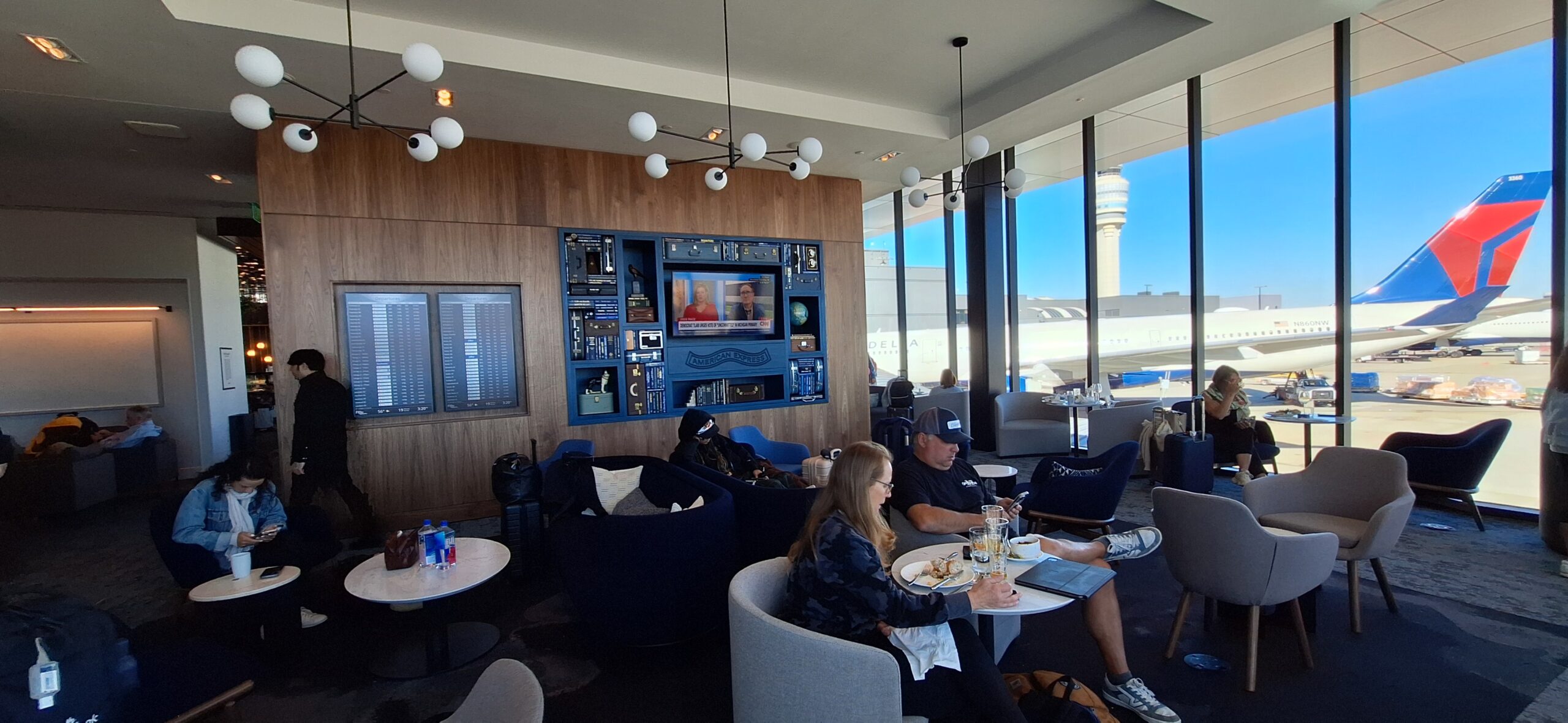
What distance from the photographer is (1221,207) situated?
20.2ft

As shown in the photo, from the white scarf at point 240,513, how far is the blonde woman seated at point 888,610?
3.11 metres

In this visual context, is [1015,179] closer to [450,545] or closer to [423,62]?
[423,62]

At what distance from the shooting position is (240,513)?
3443mm

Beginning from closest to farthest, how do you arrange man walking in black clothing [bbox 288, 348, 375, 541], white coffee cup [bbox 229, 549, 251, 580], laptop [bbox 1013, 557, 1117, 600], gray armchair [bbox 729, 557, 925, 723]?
gray armchair [bbox 729, 557, 925, 723]
laptop [bbox 1013, 557, 1117, 600]
white coffee cup [bbox 229, 549, 251, 580]
man walking in black clothing [bbox 288, 348, 375, 541]

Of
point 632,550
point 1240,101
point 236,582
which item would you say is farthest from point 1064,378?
point 236,582

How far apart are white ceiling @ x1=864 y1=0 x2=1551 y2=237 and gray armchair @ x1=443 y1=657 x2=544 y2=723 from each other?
22.1 ft

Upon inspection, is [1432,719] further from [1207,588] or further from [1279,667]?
[1207,588]

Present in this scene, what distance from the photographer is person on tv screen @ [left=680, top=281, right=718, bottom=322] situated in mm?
7016

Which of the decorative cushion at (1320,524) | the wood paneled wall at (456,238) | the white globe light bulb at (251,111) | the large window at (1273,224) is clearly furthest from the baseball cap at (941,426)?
the large window at (1273,224)

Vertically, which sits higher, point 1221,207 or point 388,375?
point 1221,207

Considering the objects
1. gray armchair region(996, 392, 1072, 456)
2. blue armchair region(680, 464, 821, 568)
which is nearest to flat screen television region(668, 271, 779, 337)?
gray armchair region(996, 392, 1072, 456)

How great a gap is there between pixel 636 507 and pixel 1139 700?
97.0 inches

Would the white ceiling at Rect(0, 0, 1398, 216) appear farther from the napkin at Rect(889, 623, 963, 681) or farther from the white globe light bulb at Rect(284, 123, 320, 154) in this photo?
the napkin at Rect(889, 623, 963, 681)

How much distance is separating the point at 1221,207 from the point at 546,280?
252 inches
